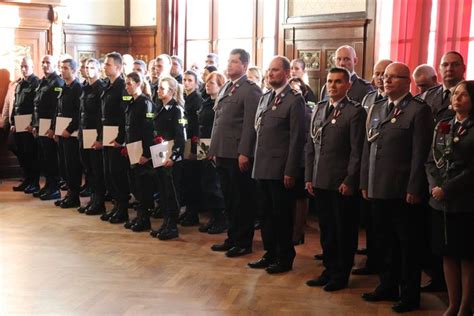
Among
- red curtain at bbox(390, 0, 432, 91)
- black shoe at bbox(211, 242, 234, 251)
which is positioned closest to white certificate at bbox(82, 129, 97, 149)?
black shoe at bbox(211, 242, 234, 251)

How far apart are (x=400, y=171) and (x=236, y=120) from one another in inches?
59.3

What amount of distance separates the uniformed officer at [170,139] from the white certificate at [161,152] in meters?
0.03

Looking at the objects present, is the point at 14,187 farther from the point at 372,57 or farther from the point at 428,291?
the point at 428,291

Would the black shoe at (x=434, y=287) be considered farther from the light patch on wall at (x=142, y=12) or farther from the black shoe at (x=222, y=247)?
the light patch on wall at (x=142, y=12)

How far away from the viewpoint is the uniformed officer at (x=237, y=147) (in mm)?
4609

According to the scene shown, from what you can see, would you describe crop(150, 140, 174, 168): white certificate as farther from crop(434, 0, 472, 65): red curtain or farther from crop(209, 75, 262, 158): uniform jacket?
crop(434, 0, 472, 65): red curtain

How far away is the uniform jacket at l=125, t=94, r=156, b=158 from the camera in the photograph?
5.32 m

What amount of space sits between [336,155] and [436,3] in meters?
2.89

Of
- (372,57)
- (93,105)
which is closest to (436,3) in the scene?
(372,57)

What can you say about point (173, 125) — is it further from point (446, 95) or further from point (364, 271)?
point (446, 95)

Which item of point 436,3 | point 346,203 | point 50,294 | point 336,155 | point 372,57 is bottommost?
point 50,294

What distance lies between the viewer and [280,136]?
4258mm

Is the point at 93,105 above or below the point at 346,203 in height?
above

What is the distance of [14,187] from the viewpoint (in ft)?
24.2
